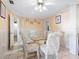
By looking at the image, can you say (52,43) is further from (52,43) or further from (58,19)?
(58,19)

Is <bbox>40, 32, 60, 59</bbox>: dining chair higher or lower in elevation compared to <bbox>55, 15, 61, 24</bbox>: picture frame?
lower

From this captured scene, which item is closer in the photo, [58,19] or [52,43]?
[52,43]

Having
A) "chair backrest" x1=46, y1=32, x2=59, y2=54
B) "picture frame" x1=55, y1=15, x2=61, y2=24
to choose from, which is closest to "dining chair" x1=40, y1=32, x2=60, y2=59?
"chair backrest" x1=46, y1=32, x2=59, y2=54

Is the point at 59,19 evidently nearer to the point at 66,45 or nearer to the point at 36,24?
the point at 66,45

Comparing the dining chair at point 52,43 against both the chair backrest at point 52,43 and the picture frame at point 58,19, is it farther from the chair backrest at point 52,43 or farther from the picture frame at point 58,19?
the picture frame at point 58,19

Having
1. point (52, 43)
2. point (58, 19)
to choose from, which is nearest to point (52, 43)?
point (52, 43)

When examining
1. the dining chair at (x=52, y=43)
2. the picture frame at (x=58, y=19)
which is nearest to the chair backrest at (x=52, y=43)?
the dining chair at (x=52, y=43)

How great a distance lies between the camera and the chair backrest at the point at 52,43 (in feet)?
10.1

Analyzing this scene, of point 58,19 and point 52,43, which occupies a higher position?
point 58,19

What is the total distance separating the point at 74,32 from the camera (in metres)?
4.70

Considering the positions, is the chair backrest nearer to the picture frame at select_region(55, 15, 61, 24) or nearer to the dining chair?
the dining chair

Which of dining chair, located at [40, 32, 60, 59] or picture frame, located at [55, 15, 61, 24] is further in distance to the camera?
picture frame, located at [55, 15, 61, 24]

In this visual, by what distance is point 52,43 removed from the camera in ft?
A: 10.2

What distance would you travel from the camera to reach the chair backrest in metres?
3.07
